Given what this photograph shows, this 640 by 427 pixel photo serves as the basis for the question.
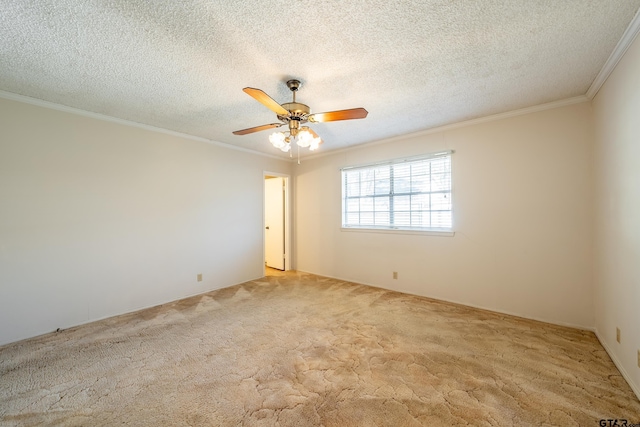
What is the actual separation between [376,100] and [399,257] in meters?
2.41

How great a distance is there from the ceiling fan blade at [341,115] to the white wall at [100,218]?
2.59m

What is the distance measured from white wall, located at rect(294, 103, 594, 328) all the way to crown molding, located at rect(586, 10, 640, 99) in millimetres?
343

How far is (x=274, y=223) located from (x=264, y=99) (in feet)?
12.9

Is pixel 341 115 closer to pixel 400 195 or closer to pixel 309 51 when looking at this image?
pixel 309 51

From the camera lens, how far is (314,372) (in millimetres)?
2004

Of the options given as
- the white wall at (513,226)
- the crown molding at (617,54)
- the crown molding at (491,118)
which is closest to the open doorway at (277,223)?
the crown molding at (491,118)

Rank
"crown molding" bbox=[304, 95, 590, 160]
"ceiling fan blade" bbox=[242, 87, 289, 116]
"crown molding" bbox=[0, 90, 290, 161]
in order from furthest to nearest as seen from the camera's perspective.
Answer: "crown molding" bbox=[304, 95, 590, 160]
"crown molding" bbox=[0, 90, 290, 161]
"ceiling fan blade" bbox=[242, 87, 289, 116]

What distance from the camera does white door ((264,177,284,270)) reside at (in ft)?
18.0

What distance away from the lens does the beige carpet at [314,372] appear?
159 cm

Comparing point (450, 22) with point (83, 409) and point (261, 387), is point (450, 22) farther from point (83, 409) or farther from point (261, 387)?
point (83, 409)

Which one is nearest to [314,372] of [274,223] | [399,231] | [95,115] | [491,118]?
[399,231]

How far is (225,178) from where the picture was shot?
4.36 meters

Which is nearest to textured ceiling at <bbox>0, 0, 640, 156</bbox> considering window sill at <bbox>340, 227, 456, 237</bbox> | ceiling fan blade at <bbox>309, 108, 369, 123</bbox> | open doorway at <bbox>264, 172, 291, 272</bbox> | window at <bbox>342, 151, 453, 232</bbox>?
ceiling fan blade at <bbox>309, 108, 369, 123</bbox>

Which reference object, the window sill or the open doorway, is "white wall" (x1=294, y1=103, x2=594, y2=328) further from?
the open doorway
